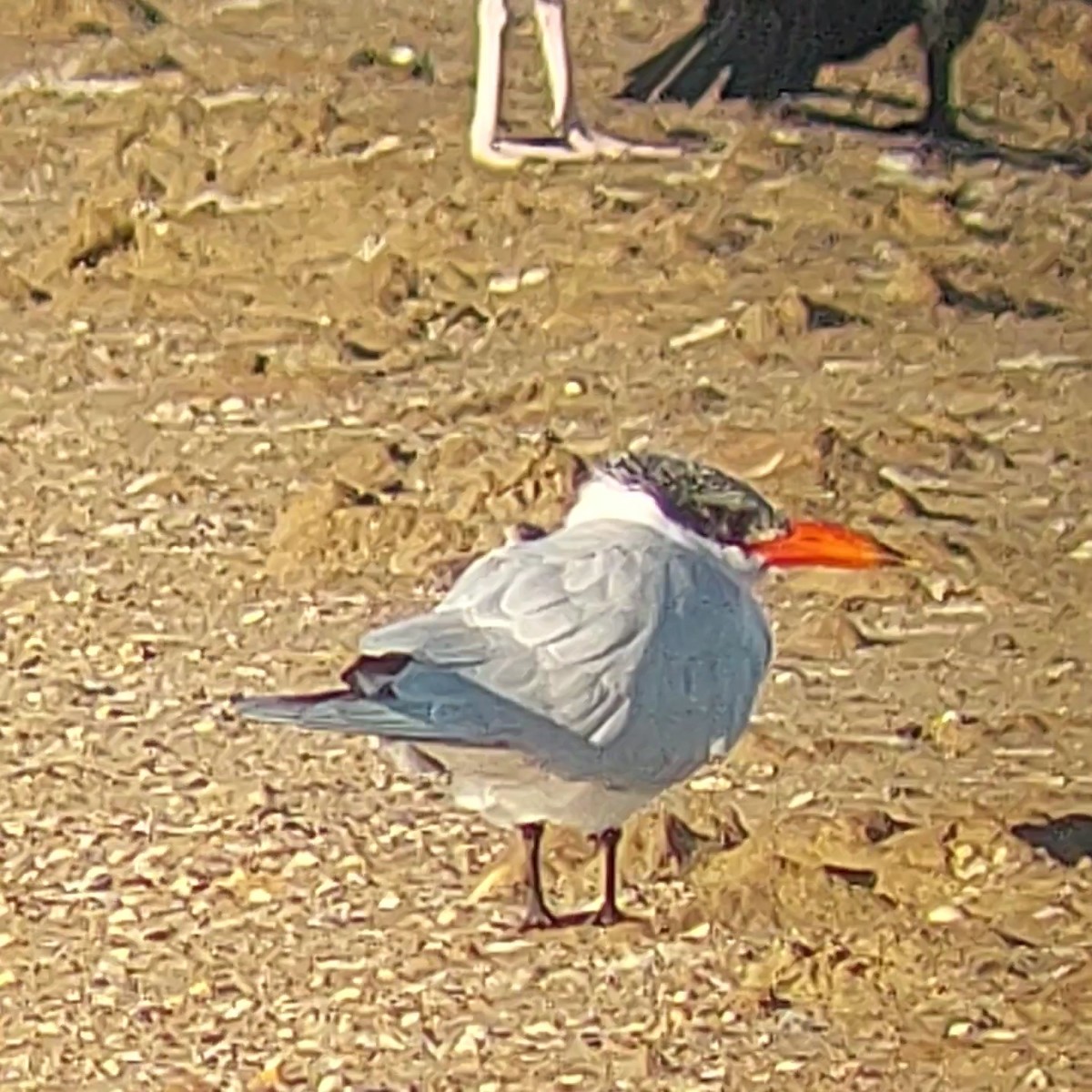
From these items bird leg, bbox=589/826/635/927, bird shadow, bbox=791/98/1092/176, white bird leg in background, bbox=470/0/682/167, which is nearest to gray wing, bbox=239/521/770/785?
bird leg, bbox=589/826/635/927

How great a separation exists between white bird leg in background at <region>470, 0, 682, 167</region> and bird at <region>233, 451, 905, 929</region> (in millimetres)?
3513

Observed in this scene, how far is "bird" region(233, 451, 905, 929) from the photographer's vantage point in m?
3.54

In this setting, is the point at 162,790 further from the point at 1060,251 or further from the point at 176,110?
the point at 176,110

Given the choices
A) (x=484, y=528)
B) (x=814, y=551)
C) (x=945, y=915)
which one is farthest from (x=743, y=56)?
(x=945, y=915)

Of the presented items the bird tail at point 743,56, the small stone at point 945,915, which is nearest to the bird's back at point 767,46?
the bird tail at point 743,56

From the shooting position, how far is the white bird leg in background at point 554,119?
7.30 m

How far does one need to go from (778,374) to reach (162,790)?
6.91 ft

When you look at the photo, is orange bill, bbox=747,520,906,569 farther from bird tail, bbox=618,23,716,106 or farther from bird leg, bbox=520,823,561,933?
bird tail, bbox=618,23,716,106

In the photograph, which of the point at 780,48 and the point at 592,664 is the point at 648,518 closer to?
the point at 592,664

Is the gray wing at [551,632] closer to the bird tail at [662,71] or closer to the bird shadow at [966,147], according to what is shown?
the bird shadow at [966,147]

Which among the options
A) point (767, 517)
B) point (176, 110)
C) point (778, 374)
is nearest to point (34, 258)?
point (176, 110)

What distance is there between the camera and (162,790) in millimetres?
4309

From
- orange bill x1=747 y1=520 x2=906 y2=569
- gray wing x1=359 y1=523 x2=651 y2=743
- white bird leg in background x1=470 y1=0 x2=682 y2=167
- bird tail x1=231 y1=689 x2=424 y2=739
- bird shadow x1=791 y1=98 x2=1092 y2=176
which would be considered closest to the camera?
bird tail x1=231 y1=689 x2=424 y2=739

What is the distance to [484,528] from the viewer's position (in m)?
5.22
